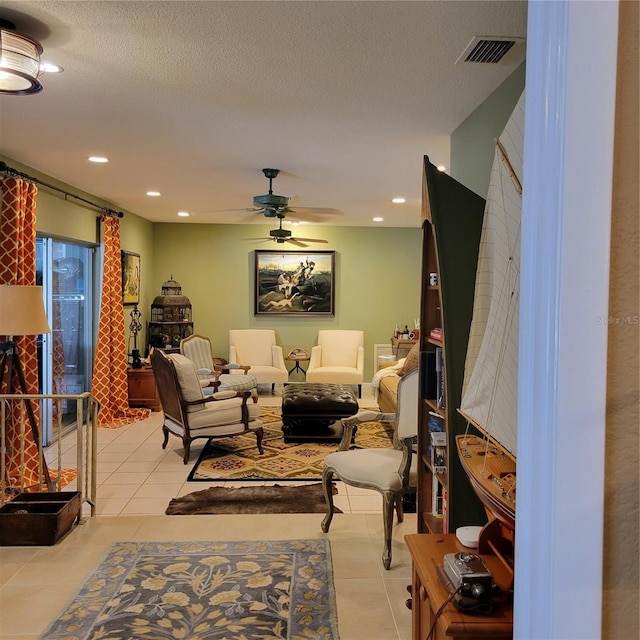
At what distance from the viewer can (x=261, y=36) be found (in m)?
2.08

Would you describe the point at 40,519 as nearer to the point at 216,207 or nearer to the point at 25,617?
the point at 25,617

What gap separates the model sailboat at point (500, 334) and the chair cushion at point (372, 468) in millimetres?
1389

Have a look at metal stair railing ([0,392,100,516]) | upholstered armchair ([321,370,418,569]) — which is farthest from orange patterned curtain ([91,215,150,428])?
upholstered armchair ([321,370,418,569])

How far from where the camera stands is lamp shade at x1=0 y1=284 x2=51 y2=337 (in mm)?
3133

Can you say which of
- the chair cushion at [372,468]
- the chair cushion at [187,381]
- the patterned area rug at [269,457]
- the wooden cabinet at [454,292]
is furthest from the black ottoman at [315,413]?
the wooden cabinet at [454,292]

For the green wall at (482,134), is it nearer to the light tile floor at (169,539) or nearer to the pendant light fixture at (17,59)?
the pendant light fixture at (17,59)

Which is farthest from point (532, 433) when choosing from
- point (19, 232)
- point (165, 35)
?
point (19, 232)

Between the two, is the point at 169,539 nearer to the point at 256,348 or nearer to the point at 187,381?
the point at 187,381

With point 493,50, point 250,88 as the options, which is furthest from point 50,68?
point 493,50

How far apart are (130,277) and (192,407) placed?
2.94m

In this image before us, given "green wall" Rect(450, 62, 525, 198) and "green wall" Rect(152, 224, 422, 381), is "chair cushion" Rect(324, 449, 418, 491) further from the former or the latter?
"green wall" Rect(152, 224, 422, 381)

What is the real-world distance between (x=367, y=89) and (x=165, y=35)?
1.00 m

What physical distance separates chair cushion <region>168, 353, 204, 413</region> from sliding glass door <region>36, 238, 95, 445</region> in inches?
53.9

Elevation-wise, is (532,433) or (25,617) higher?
(532,433)
